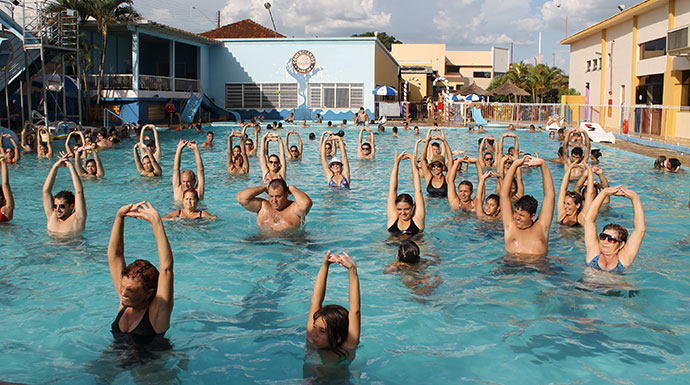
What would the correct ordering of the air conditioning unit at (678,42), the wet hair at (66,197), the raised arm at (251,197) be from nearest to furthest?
the raised arm at (251,197) < the wet hair at (66,197) < the air conditioning unit at (678,42)

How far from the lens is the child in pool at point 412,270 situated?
6.59 meters

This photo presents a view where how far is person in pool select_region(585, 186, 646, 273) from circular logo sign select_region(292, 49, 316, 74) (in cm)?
3282

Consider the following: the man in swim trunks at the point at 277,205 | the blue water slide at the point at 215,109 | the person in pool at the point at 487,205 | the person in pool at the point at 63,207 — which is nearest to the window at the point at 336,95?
the blue water slide at the point at 215,109

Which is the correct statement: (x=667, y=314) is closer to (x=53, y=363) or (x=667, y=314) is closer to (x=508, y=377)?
(x=508, y=377)

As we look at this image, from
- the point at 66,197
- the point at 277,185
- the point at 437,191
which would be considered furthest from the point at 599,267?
the point at 66,197

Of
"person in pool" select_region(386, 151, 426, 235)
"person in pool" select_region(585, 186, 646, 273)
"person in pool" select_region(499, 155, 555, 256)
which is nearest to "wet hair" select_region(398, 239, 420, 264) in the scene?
"person in pool" select_region(386, 151, 426, 235)

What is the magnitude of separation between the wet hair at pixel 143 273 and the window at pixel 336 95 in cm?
3454

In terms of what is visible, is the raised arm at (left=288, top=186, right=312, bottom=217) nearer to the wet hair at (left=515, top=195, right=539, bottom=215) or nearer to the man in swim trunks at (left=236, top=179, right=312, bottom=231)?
the man in swim trunks at (left=236, top=179, right=312, bottom=231)

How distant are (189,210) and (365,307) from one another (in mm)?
3928

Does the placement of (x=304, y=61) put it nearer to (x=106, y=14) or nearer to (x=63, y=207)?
(x=106, y=14)

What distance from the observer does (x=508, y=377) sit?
4.78 meters

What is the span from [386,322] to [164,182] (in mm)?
9028

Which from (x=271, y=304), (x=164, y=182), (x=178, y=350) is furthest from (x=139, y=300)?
(x=164, y=182)

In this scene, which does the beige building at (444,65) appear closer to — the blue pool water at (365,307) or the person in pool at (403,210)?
the blue pool water at (365,307)
